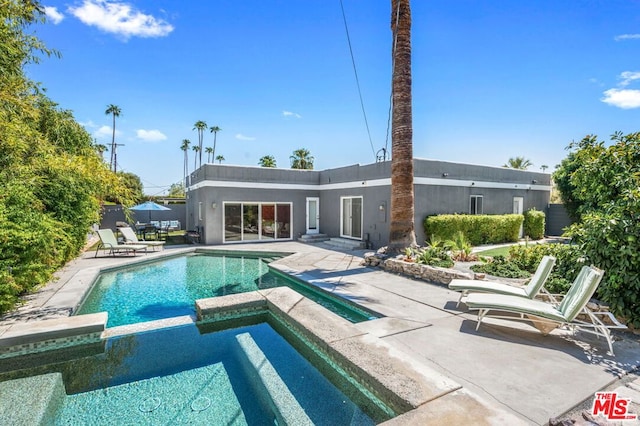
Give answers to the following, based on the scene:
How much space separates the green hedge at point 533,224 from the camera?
1970cm

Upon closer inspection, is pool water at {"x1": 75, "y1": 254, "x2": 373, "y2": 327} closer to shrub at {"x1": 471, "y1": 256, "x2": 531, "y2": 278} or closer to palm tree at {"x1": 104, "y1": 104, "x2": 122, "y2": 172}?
shrub at {"x1": 471, "y1": 256, "x2": 531, "y2": 278}

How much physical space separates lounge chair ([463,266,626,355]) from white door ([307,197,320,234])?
14.9m

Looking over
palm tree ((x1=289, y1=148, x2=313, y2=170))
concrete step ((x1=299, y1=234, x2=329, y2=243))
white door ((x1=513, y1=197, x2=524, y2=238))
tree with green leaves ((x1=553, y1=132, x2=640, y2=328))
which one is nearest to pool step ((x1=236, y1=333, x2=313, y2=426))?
tree with green leaves ((x1=553, y1=132, x2=640, y2=328))

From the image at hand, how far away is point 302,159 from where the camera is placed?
5241cm

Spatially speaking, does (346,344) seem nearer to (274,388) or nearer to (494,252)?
(274,388)

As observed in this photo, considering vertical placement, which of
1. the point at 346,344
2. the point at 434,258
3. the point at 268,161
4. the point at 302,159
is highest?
the point at 302,159

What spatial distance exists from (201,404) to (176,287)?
6.60 m

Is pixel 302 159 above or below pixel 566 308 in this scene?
above

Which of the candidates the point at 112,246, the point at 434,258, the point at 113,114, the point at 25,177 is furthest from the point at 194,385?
the point at 113,114

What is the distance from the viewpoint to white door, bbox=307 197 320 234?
20562mm

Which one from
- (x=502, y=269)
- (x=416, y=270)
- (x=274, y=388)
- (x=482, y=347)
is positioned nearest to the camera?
(x=274, y=388)

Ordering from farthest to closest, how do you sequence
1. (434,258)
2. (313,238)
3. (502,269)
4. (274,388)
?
(313,238), (434,258), (502,269), (274,388)

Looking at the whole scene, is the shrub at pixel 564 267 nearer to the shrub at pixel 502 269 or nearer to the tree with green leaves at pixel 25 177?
the shrub at pixel 502 269

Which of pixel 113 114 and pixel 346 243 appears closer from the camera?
pixel 346 243
